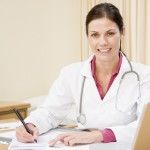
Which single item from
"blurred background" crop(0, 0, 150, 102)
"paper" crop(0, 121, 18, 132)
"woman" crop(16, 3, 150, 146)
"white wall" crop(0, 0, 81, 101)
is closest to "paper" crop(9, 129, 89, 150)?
"woman" crop(16, 3, 150, 146)

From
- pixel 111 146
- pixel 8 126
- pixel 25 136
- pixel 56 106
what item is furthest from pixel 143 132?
pixel 8 126

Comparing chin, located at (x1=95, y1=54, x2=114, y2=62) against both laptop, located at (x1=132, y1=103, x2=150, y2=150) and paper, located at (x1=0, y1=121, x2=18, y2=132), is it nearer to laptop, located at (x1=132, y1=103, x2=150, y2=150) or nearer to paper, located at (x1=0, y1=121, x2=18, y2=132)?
paper, located at (x1=0, y1=121, x2=18, y2=132)

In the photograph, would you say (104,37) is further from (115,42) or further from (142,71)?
(142,71)

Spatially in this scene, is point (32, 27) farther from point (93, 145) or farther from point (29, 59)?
point (93, 145)

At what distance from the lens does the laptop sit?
1.07 metres

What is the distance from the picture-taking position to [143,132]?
1.08 meters

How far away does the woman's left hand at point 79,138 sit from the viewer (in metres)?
1.40

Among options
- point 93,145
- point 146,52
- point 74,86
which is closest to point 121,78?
point 74,86

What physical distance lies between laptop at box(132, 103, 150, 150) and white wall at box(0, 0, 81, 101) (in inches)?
92.3

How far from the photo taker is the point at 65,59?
3678 mm

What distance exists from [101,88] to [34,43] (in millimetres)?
1815

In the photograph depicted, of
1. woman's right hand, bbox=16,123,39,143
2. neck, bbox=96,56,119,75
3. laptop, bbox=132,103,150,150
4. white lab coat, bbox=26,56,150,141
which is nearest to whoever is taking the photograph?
laptop, bbox=132,103,150,150

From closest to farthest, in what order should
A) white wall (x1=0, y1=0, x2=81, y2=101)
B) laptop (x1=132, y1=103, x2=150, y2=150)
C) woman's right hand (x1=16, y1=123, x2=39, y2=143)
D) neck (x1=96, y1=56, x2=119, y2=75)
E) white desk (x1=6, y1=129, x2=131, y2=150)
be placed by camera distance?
laptop (x1=132, y1=103, x2=150, y2=150) → white desk (x1=6, y1=129, x2=131, y2=150) → woman's right hand (x1=16, y1=123, x2=39, y2=143) → neck (x1=96, y1=56, x2=119, y2=75) → white wall (x1=0, y1=0, x2=81, y2=101)

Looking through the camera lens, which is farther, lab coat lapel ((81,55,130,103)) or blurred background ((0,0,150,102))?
blurred background ((0,0,150,102))
